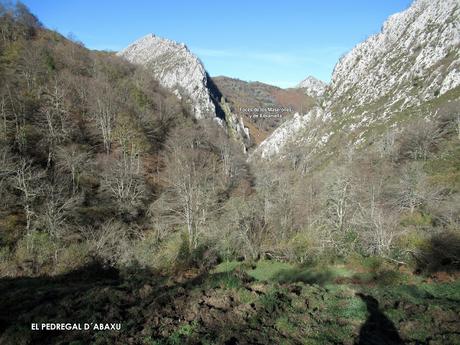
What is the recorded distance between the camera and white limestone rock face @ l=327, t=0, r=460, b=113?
92.6 meters

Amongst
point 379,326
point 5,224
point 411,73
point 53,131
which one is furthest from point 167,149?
point 411,73

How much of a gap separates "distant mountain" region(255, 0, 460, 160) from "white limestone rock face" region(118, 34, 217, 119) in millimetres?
33495

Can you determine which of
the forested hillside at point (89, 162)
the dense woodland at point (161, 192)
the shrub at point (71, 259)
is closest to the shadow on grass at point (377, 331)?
the dense woodland at point (161, 192)

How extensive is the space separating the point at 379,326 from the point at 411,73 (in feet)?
379

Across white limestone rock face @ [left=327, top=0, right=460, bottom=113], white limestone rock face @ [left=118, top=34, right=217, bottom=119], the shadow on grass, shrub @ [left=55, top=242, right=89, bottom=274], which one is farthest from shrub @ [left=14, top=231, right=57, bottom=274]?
white limestone rock face @ [left=118, top=34, right=217, bottom=119]

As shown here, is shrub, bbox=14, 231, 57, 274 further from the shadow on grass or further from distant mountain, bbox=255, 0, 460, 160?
distant mountain, bbox=255, 0, 460, 160

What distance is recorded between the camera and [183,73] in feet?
476

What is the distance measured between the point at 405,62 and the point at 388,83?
9.11m

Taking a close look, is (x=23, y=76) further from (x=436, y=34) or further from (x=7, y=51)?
(x=436, y=34)

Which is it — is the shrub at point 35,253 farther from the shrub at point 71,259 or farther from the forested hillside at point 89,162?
the shrub at point 71,259

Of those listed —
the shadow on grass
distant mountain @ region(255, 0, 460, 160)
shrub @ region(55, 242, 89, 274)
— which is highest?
distant mountain @ region(255, 0, 460, 160)

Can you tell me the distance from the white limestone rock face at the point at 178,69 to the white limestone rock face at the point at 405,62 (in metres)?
57.2

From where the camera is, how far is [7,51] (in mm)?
70500

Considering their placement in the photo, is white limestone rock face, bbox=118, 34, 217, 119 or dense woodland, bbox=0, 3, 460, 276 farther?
white limestone rock face, bbox=118, 34, 217, 119
